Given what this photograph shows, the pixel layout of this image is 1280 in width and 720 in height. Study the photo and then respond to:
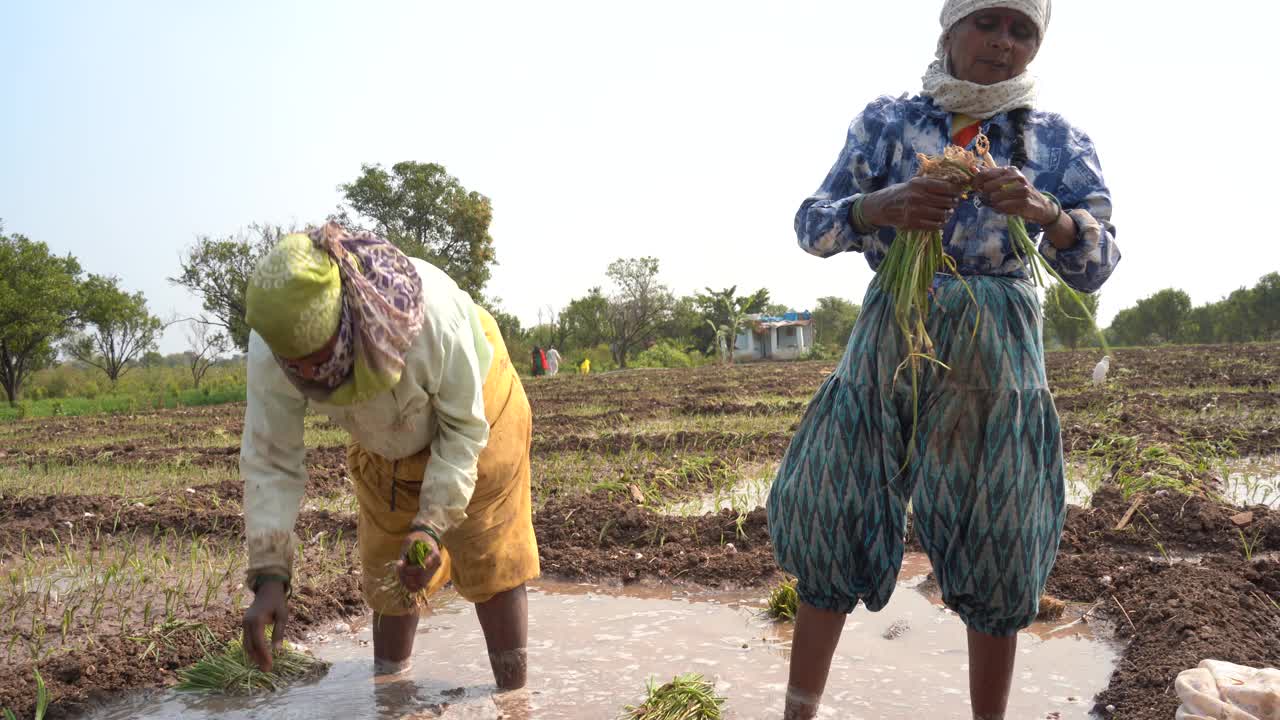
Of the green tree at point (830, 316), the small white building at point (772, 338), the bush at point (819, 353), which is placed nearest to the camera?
the bush at point (819, 353)

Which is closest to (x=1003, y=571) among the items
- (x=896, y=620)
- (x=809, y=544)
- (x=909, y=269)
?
(x=809, y=544)

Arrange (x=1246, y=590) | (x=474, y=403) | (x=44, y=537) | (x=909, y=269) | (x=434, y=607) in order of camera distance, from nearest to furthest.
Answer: (x=909, y=269) < (x=474, y=403) < (x=1246, y=590) < (x=434, y=607) < (x=44, y=537)

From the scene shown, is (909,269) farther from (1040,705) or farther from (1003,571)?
(1040,705)

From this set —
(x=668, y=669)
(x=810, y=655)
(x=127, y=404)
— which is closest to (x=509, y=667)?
(x=668, y=669)

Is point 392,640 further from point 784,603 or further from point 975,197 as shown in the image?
point 975,197

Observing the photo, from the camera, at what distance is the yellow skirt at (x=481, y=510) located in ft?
7.89

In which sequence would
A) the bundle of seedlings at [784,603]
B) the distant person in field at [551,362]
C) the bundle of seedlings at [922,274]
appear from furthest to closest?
1. the distant person in field at [551,362]
2. the bundle of seedlings at [784,603]
3. the bundle of seedlings at [922,274]

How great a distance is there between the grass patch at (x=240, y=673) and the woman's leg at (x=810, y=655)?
65.8 inches

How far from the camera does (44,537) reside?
4.93m

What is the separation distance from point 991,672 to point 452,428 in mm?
1322

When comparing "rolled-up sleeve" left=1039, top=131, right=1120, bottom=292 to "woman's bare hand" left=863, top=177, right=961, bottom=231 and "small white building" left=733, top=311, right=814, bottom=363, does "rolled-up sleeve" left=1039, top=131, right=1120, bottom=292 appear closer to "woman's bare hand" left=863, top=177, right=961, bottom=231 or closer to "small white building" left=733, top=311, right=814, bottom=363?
"woman's bare hand" left=863, top=177, right=961, bottom=231

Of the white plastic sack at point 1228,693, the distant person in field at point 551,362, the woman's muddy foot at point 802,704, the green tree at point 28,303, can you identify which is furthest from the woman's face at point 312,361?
the green tree at point 28,303

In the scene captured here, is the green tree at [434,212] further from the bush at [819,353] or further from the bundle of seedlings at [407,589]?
the bundle of seedlings at [407,589]

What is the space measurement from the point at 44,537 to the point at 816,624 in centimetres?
468
